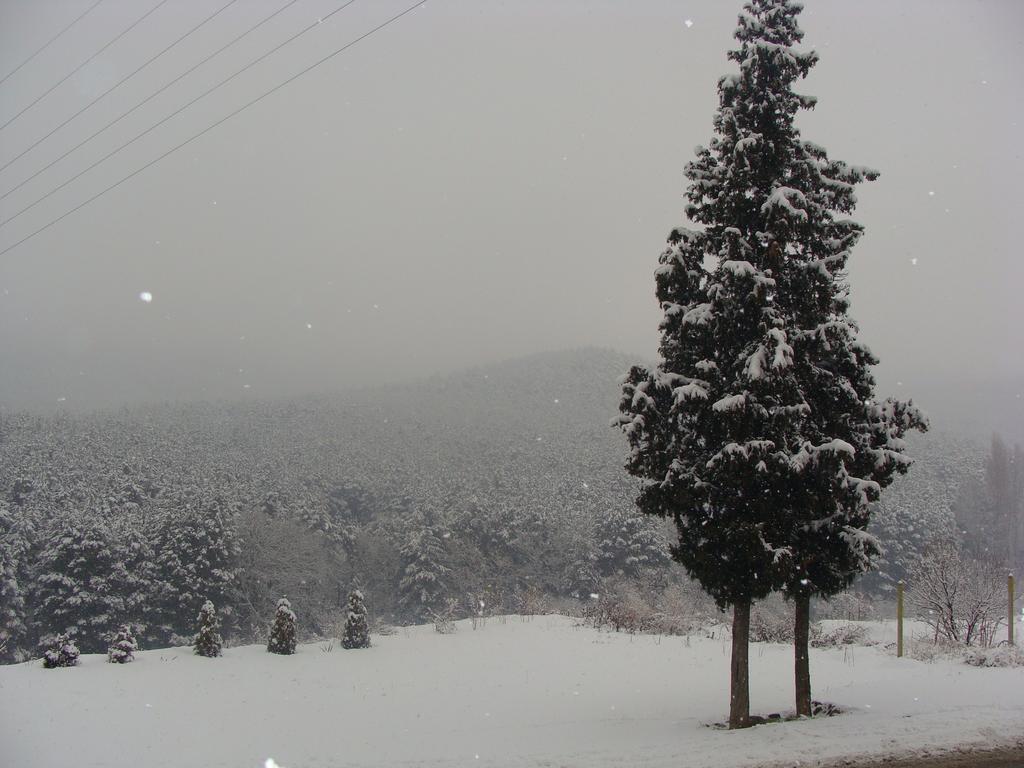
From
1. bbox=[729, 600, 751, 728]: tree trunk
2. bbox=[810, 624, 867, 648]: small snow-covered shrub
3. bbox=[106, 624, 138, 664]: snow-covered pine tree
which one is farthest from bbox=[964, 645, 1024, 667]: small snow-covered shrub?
bbox=[106, 624, 138, 664]: snow-covered pine tree

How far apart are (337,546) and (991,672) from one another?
202 ft

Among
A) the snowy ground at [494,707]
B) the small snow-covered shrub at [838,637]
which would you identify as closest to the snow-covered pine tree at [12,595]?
the snowy ground at [494,707]

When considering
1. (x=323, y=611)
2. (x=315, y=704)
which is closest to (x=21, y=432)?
(x=323, y=611)

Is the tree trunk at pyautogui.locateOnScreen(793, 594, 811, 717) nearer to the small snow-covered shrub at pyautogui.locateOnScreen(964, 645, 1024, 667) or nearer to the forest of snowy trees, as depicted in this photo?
the small snow-covered shrub at pyautogui.locateOnScreen(964, 645, 1024, 667)

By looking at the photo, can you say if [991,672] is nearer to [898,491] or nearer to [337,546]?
[337,546]

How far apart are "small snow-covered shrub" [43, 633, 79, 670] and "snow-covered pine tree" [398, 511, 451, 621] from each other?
45.3m

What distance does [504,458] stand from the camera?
114 metres

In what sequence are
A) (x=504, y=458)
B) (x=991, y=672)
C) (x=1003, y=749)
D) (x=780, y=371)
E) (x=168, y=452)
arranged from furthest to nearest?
(x=504, y=458) < (x=168, y=452) < (x=991, y=672) < (x=780, y=371) < (x=1003, y=749)

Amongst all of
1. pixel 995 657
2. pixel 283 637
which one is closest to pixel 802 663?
pixel 995 657

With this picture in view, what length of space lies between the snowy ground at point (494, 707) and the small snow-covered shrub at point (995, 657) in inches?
25.3

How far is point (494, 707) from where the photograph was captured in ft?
42.0

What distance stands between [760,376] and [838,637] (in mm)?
12765

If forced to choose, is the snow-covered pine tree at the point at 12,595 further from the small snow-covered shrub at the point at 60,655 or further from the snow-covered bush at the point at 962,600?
the snow-covered bush at the point at 962,600

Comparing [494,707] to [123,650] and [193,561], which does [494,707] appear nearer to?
[123,650]
